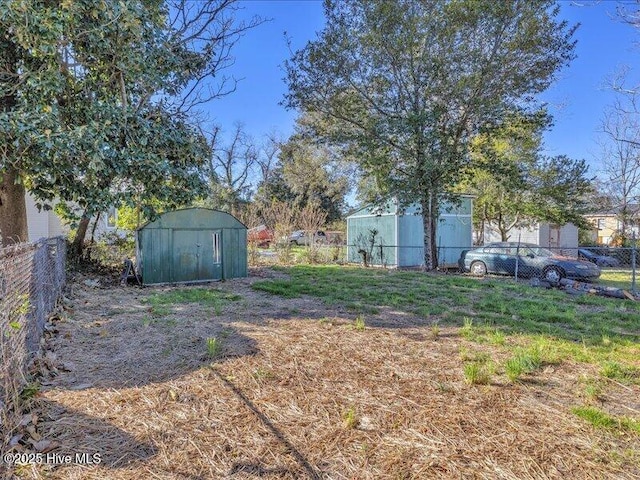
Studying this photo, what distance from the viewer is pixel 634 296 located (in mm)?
8188

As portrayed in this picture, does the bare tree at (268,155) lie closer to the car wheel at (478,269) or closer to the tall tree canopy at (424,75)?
the tall tree canopy at (424,75)

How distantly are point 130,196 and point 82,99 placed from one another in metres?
2.03

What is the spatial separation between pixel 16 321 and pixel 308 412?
86.7 inches

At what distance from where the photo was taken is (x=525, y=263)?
1186cm

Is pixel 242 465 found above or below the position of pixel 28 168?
below

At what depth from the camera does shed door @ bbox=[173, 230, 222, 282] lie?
9508mm

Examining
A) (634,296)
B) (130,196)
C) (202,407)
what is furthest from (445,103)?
(202,407)

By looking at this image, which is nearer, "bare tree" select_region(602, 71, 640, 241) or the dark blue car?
the dark blue car

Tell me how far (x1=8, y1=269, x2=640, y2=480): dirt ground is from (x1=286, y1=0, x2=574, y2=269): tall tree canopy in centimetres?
809

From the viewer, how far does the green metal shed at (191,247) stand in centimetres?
917

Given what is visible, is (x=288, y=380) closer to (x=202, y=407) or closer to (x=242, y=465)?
(x=202, y=407)

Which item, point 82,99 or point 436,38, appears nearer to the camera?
point 82,99

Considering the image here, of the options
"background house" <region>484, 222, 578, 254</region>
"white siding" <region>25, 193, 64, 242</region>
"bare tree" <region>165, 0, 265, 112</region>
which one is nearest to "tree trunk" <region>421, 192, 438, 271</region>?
"bare tree" <region>165, 0, 265, 112</region>

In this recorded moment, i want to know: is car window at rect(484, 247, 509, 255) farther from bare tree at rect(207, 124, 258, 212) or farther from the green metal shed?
bare tree at rect(207, 124, 258, 212)
